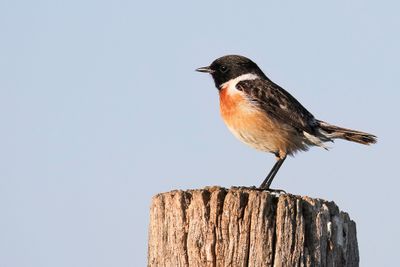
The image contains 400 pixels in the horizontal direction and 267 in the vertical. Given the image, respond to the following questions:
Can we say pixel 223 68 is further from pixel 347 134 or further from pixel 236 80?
pixel 347 134

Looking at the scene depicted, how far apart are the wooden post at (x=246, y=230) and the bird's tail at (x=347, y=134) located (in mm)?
4669

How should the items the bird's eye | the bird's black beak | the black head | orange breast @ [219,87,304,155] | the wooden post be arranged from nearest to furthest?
the wooden post → orange breast @ [219,87,304,155] → the black head → the bird's eye → the bird's black beak

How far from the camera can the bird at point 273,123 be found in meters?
9.91

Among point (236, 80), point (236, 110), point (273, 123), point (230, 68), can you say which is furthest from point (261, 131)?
point (230, 68)

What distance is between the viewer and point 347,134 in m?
10.1

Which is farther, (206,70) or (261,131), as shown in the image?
(206,70)

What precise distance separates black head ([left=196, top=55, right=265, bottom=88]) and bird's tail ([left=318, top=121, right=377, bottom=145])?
1278 mm

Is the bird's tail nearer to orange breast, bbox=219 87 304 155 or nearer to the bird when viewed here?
the bird

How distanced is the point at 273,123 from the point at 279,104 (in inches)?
12.4

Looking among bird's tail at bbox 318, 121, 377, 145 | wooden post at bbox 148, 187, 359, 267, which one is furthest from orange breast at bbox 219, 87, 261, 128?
wooden post at bbox 148, 187, 359, 267

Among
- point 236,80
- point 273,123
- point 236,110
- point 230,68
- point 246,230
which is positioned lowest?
point 246,230

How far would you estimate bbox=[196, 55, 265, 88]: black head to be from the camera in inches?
422

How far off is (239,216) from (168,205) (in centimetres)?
57

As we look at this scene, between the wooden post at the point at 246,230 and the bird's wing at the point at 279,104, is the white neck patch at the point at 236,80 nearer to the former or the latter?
the bird's wing at the point at 279,104
